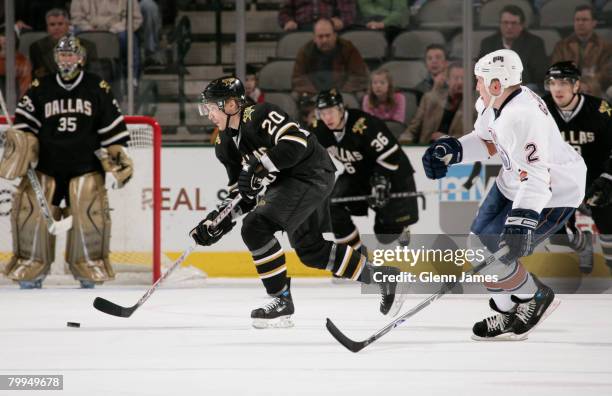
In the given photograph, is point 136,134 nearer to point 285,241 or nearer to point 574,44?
point 285,241

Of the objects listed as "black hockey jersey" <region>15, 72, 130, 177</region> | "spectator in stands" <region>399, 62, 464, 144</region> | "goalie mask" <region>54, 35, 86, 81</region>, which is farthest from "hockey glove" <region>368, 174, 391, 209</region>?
"goalie mask" <region>54, 35, 86, 81</region>

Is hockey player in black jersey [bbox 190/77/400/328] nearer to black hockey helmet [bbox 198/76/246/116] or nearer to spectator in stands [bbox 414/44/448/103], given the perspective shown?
black hockey helmet [bbox 198/76/246/116]

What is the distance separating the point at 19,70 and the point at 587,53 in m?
3.21

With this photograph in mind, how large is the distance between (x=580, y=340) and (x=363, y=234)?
→ 112 inches

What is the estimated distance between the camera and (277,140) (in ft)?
14.8

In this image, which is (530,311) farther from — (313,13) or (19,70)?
(19,70)

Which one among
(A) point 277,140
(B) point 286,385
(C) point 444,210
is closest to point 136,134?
(C) point 444,210

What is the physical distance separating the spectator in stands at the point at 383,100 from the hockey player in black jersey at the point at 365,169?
44cm

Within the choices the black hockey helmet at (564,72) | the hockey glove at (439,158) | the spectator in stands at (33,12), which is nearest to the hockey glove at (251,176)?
the hockey glove at (439,158)

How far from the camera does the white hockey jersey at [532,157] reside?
380 centimetres

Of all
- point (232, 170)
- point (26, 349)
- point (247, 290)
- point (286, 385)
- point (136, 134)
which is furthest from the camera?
point (136, 134)

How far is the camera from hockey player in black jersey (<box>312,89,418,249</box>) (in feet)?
20.9

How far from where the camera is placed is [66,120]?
6.26 m

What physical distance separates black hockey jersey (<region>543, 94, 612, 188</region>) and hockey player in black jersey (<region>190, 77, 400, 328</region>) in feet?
6.00
